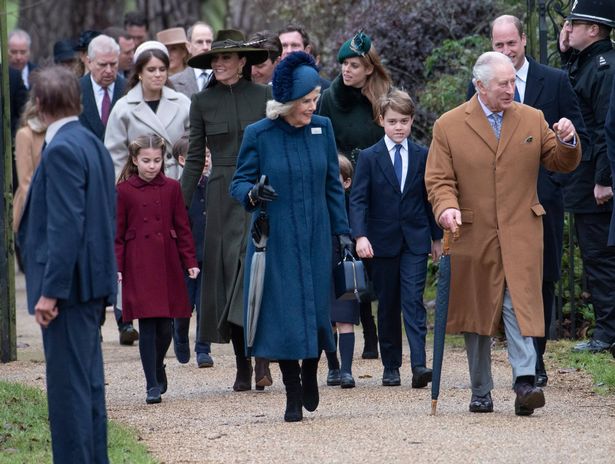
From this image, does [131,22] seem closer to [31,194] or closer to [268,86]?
[268,86]

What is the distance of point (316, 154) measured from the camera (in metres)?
8.60

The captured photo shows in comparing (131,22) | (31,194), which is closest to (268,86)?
(31,194)

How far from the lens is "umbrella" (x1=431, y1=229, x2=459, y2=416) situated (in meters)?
8.45

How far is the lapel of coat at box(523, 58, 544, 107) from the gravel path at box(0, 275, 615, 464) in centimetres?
179

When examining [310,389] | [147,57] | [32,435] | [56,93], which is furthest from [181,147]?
[56,93]

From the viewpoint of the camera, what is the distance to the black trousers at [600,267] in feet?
36.3

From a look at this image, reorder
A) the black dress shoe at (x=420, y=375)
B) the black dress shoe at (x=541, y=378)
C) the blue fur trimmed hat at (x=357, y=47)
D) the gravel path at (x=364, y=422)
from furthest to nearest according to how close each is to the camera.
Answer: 1. the blue fur trimmed hat at (x=357, y=47)
2. the black dress shoe at (x=420, y=375)
3. the black dress shoe at (x=541, y=378)
4. the gravel path at (x=364, y=422)

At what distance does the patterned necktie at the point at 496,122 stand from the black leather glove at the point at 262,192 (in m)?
1.28

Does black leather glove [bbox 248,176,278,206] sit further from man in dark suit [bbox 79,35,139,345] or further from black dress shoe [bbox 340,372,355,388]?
man in dark suit [bbox 79,35,139,345]

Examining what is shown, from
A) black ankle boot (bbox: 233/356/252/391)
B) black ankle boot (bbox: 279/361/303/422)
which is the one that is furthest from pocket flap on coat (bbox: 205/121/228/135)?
black ankle boot (bbox: 279/361/303/422)

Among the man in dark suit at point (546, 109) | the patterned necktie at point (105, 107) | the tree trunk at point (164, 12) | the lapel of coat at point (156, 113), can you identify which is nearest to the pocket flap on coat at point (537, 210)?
the man in dark suit at point (546, 109)

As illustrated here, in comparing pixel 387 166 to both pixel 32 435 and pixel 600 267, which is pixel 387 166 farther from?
pixel 32 435

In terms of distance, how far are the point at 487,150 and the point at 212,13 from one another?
48.0 feet

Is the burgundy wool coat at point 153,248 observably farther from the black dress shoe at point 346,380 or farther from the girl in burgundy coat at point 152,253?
the black dress shoe at point 346,380
